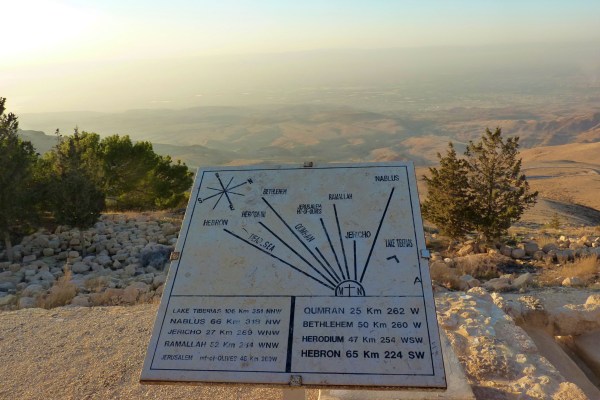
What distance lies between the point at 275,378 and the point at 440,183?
1094 centimetres

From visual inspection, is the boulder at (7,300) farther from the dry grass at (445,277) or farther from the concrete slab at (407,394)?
the dry grass at (445,277)

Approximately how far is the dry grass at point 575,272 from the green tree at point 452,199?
3.98 meters

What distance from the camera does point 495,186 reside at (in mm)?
12188

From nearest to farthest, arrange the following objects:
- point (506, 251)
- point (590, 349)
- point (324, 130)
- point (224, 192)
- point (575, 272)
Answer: point (224, 192), point (590, 349), point (575, 272), point (506, 251), point (324, 130)

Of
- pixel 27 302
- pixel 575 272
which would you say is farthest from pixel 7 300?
pixel 575 272

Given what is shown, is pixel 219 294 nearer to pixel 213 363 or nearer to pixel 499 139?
pixel 213 363

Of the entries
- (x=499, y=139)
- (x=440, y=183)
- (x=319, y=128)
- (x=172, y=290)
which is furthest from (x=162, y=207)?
(x=319, y=128)

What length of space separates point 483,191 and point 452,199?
0.79m

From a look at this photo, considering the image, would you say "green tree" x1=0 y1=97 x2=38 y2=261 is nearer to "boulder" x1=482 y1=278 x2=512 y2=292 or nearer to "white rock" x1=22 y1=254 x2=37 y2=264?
"white rock" x1=22 y1=254 x2=37 y2=264

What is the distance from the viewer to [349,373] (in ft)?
9.26

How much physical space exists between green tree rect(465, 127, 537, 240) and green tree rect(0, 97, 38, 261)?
35.7 feet

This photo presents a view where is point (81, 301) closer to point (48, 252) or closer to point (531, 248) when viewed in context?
point (48, 252)

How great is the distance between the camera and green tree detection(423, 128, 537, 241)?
11.8m

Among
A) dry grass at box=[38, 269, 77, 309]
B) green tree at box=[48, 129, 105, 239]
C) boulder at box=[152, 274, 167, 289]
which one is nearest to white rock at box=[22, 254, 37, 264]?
green tree at box=[48, 129, 105, 239]
